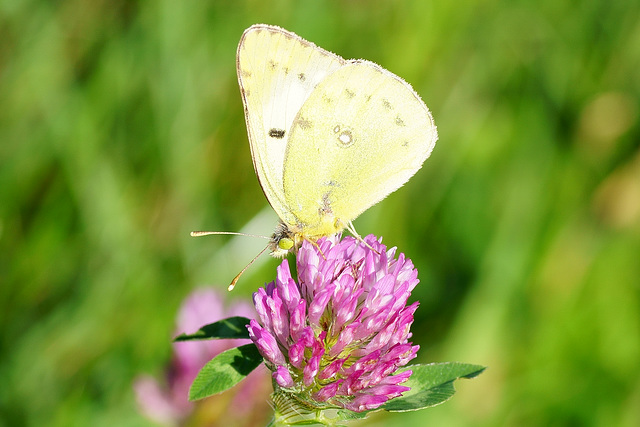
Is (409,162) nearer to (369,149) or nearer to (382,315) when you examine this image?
(369,149)

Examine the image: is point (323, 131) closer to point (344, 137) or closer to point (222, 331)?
point (344, 137)

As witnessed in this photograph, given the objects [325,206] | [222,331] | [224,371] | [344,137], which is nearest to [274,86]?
[344,137]

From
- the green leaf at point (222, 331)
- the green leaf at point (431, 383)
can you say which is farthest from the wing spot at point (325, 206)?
the green leaf at point (431, 383)

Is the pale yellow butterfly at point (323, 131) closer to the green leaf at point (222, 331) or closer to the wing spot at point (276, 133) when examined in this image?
the wing spot at point (276, 133)

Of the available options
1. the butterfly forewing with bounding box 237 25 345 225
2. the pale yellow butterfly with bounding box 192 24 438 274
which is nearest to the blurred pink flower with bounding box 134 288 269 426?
the pale yellow butterfly with bounding box 192 24 438 274

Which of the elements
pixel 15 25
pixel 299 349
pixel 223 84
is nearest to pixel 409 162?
pixel 299 349

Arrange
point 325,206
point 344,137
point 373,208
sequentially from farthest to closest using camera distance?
point 373,208
point 344,137
point 325,206

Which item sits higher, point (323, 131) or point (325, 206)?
point (323, 131)
